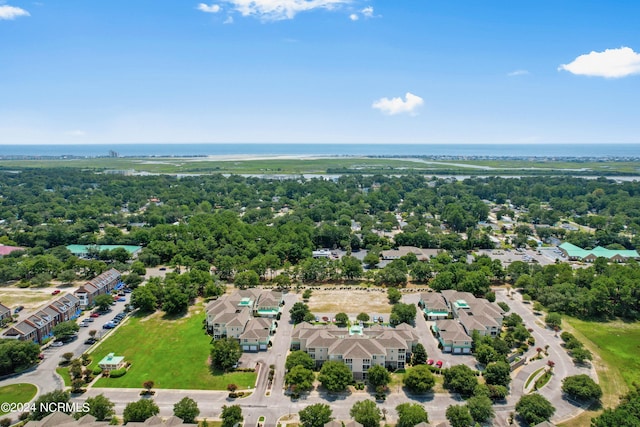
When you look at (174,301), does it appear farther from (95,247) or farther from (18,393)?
(95,247)

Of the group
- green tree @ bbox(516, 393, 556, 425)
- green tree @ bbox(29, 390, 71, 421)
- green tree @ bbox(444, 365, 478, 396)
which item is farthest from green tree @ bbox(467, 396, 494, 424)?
green tree @ bbox(29, 390, 71, 421)

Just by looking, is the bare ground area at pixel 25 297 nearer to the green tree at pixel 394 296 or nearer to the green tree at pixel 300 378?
the green tree at pixel 300 378

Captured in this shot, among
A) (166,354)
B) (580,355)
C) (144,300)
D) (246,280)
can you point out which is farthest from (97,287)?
(580,355)

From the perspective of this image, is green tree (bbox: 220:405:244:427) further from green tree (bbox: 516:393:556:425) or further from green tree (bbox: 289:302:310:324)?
green tree (bbox: 516:393:556:425)

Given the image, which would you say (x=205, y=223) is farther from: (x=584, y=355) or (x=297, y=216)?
(x=584, y=355)

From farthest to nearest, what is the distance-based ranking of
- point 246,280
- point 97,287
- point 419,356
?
1. point 246,280
2. point 97,287
3. point 419,356
